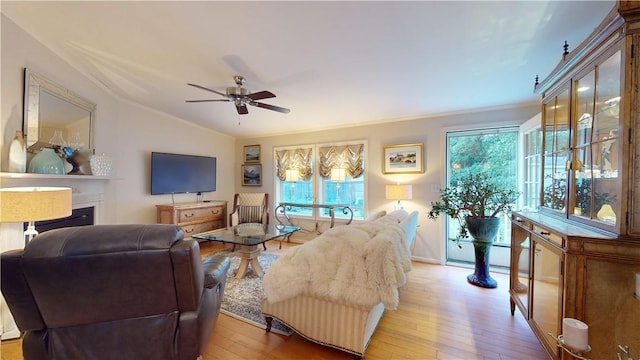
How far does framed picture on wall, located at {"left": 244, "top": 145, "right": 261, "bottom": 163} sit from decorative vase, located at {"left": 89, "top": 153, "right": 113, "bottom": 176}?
2.67m

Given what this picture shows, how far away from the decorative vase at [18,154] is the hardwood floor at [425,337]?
1.41 m

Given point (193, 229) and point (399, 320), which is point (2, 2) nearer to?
point (193, 229)

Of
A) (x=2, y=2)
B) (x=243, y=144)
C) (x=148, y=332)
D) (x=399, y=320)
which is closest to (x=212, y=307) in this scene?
(x=148, y=332)

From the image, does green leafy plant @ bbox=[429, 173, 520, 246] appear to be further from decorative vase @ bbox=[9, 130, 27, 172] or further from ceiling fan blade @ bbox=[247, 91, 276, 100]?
decorative vase @ bbox=[9, 130, 27, 172]

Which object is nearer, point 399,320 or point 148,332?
point 148,332

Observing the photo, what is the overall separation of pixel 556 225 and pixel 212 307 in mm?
2361

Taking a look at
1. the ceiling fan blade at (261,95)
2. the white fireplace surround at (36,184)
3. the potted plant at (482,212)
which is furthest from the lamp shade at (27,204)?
the potted plant at (482,212)

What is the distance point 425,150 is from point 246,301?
3.32 m

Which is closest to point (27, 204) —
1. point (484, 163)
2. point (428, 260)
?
point (428, 260)

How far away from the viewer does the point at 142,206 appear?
4.23 meters

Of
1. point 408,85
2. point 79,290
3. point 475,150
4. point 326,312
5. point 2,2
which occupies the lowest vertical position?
point 326,312

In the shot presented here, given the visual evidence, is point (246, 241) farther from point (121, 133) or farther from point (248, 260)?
point (121, 133)

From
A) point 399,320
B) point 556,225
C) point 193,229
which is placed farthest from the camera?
point 193,229

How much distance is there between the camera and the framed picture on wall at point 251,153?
5.63 metres
